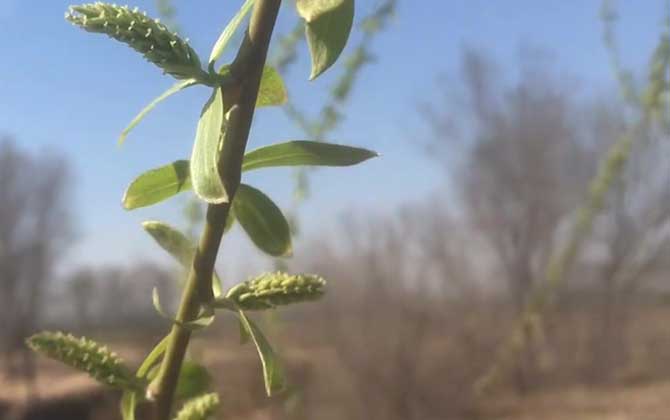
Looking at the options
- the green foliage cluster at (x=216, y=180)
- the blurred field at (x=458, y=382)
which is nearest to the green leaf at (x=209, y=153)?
the green foliage cluster at (x=216, y=180)

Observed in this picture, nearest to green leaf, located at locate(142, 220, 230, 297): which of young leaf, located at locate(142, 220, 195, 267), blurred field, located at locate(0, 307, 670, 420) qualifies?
young leaf, located at locate(142, 220, 195, 267)

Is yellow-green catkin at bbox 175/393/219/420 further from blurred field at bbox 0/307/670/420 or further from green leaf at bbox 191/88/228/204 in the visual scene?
blurred field at bbox 0/307/670/420

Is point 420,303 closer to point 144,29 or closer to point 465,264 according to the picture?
point 465,264

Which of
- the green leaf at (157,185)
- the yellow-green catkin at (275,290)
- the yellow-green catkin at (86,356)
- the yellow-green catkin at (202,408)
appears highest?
the green leaf at (157,185)

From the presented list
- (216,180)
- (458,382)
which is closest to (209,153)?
(216,180)

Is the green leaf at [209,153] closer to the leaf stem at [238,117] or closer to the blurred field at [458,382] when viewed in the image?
the leaf stem at [238,117]

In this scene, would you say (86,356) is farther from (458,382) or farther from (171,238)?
(458,382)

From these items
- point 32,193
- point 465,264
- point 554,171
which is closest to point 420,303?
point 465,264
